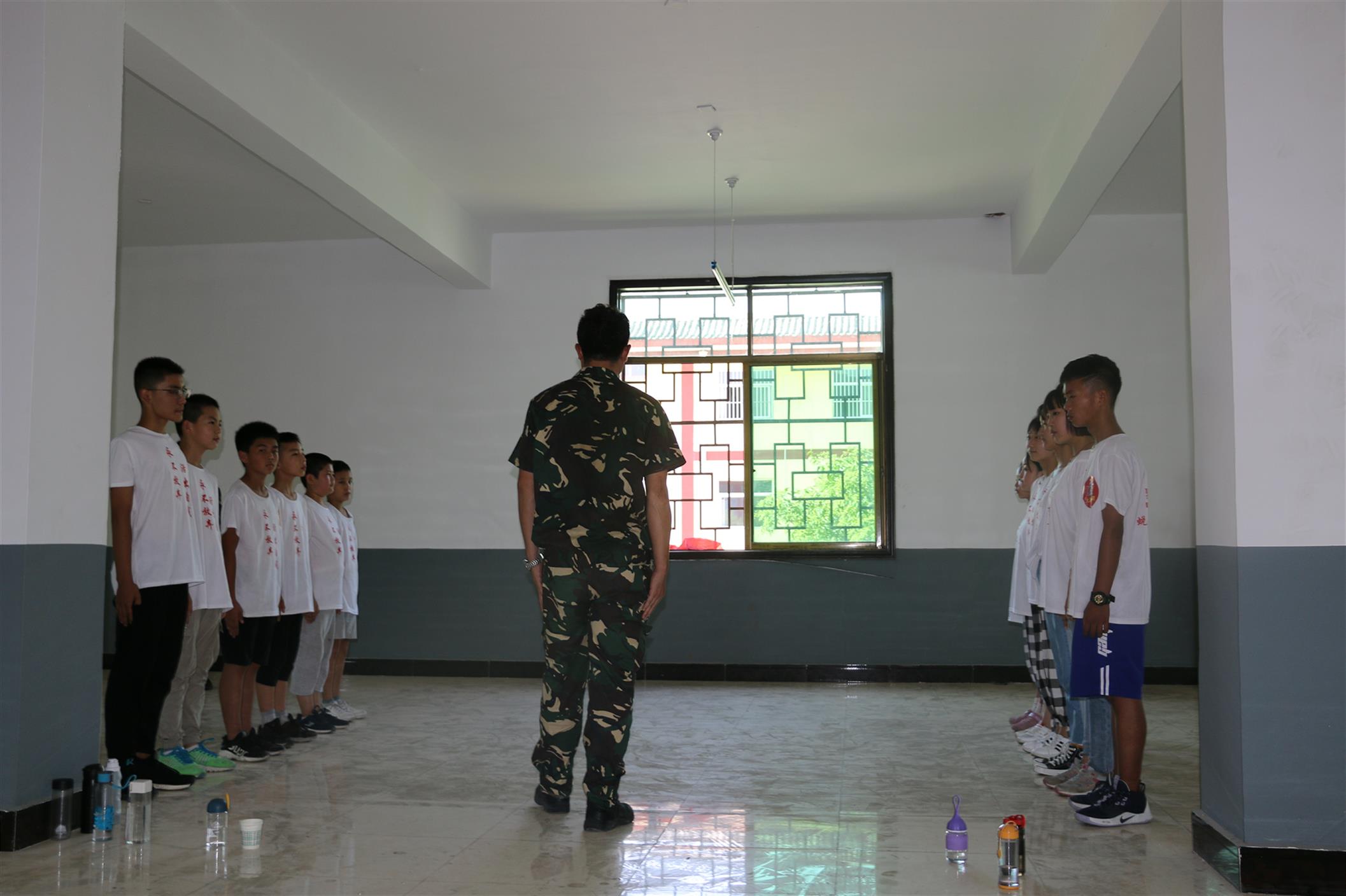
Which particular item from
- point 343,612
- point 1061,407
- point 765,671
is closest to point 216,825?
point 343,612

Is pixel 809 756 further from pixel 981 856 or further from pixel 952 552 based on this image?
pixel 952 552

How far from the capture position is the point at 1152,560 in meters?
7.56

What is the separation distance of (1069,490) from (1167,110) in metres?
2.81

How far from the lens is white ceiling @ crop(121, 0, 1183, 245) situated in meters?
4.80

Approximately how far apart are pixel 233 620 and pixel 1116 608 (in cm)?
338

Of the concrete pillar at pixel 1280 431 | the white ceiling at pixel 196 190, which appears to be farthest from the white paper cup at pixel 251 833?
the white ceiling at pixel 196 190

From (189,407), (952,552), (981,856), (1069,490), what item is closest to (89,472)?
(189,407)

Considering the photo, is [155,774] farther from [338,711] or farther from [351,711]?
[351,711]

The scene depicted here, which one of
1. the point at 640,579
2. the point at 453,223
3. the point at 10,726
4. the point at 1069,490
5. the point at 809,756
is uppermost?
the point at 453,223

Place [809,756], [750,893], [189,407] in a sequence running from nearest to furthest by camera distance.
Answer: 1. [750,893]
2. [189,407]
3. [809,756]

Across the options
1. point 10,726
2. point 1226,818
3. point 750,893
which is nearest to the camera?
point 750,893

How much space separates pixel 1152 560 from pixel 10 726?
684cm

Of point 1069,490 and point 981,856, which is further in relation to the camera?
point 1069,490

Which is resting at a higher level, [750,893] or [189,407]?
[189,407]
